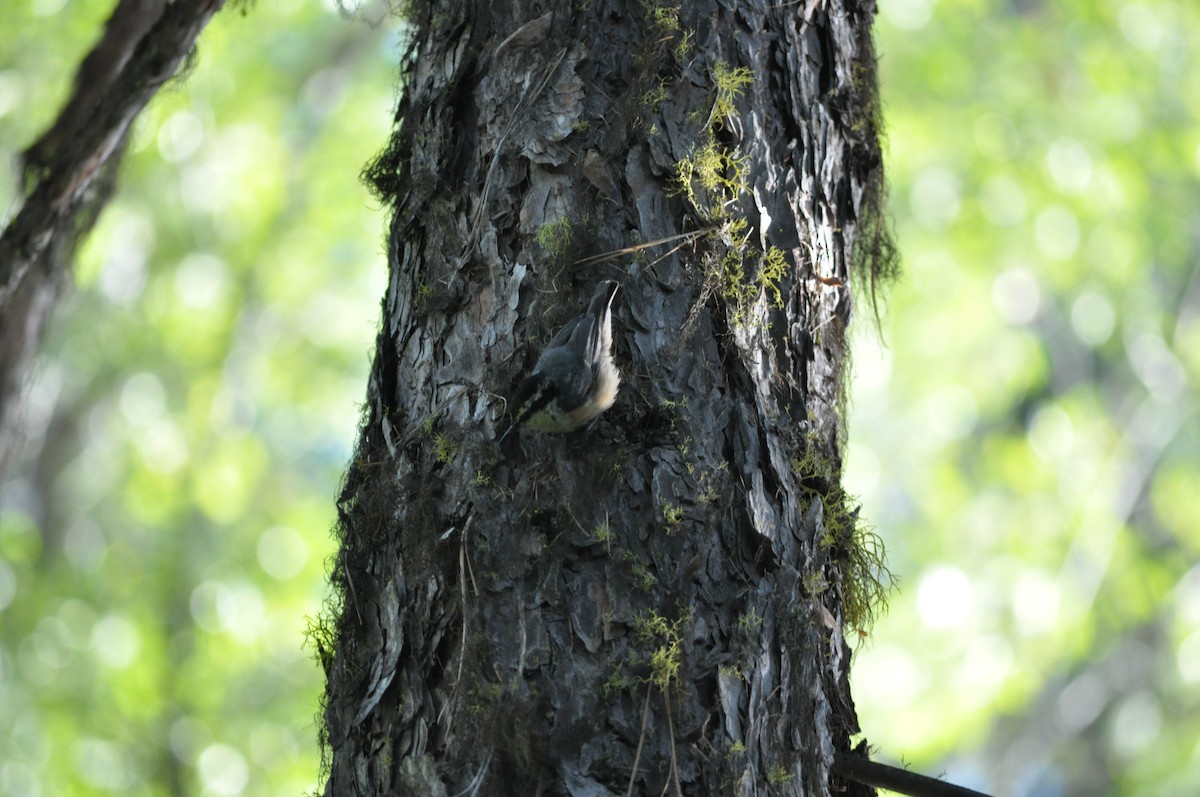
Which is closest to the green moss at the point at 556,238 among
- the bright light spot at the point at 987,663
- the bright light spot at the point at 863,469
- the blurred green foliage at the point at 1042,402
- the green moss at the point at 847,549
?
the green moss at the point at 847,549

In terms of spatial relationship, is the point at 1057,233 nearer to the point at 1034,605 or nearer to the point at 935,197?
the point at 935,197

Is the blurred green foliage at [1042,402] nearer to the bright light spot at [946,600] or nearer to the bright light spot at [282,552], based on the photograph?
the bright light spot at [946,600]

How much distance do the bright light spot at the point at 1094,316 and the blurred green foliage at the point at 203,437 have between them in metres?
6.18

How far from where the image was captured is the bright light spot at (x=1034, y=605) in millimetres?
7547

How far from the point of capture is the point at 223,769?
7.93m

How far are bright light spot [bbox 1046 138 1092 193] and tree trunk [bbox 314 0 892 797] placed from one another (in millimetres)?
5409

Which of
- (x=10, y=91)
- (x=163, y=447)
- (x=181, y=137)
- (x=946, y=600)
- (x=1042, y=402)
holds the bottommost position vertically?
(x=163, y=447)

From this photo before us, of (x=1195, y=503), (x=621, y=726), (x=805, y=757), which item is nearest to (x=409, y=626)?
(x=621, y=726)

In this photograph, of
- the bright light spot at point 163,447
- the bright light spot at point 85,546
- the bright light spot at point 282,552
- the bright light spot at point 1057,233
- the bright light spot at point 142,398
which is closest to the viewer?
the bright light spot at point 1057,233

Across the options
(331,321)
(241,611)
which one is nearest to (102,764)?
(241,611)

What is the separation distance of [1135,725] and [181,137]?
10486 millimetres

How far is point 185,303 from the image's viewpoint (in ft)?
29.7

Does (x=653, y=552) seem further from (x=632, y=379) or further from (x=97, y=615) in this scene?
(x=97, y=615)

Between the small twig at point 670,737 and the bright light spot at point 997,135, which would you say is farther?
the bright light spot at point 997,135
